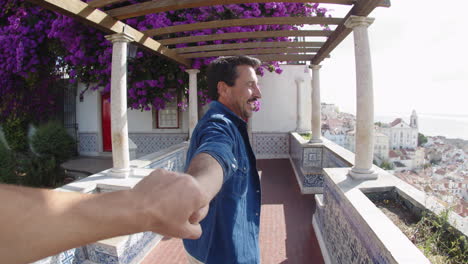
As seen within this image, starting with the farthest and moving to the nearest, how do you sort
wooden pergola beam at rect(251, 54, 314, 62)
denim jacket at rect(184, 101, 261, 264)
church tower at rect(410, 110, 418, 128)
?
church tower at rect(410, 110, 418, 128)
wooden pergola beam at rect(251, 54, 314, 62)
denim jacket at rect(184, 101, 261, 264)

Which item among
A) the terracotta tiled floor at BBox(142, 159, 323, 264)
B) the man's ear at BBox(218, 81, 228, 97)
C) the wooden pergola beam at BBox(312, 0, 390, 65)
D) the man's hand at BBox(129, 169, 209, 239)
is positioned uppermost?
the wooden pergola beam at BBox(312, 0, 390, 65)

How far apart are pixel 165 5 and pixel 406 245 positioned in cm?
296

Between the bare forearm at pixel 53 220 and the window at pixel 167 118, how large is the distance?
9274 millimetres

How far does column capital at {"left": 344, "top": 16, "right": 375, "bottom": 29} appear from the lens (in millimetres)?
2907

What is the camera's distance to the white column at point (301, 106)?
356 inches

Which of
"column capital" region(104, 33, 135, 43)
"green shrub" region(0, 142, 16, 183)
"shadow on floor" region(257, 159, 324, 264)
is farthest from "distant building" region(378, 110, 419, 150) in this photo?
"green shrub" region(0, 142, 16, 183)

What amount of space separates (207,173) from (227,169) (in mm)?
124

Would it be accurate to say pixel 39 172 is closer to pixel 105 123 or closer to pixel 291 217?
pixel 105 123

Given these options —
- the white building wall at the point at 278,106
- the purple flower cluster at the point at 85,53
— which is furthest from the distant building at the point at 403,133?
the purple flower cluster at the point at 85,53

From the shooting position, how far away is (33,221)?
1.19ft

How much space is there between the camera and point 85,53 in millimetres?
5879

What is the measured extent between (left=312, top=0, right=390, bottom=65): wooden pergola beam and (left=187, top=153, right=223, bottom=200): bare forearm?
2.70m

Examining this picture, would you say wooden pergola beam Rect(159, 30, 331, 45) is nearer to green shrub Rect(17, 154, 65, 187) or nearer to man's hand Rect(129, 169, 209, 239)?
man's hand Rect(129, 169, 209, 239)

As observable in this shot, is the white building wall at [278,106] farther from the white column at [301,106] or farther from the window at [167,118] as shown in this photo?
the window at [167,118]
